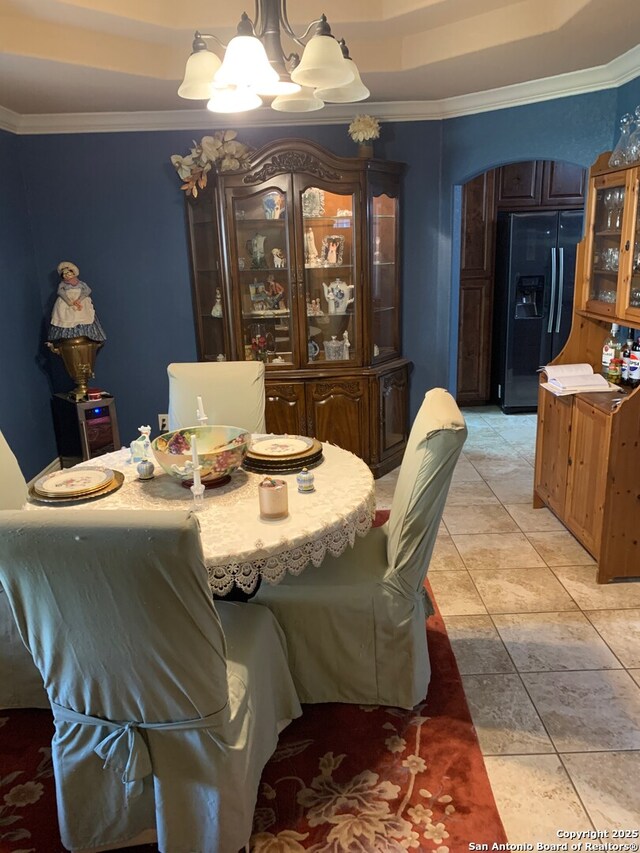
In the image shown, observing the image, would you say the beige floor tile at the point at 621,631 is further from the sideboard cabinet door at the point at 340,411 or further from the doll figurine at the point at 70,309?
the doll figurine at the point at 70,309

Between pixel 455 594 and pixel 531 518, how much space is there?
1026mm

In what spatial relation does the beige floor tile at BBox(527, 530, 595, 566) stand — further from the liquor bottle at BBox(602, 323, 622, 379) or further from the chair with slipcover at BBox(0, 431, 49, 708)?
the chair with slipcover at BBox(0, 431, 49, 708)

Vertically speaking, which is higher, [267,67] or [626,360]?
[267,67]

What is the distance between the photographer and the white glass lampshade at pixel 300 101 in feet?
7.19

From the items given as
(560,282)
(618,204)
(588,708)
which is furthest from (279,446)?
(560,282)

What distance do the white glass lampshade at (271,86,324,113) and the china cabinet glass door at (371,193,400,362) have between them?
5.88 ft

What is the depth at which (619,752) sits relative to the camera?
196 centimetres

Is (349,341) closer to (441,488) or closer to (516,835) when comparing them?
(441,488)

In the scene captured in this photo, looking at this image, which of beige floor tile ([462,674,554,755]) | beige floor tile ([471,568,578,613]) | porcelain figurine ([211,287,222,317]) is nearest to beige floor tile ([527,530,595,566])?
beige floor tile ([471,568,578,613])

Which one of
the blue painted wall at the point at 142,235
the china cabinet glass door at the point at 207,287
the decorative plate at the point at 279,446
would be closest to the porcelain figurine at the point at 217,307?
the china cabinet glass door at the point at 207,287


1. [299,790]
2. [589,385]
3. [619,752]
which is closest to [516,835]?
[619,752]

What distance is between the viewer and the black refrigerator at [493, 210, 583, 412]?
549 centimetres

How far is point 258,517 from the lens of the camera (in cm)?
194

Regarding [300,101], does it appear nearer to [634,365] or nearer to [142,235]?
[634,365]
